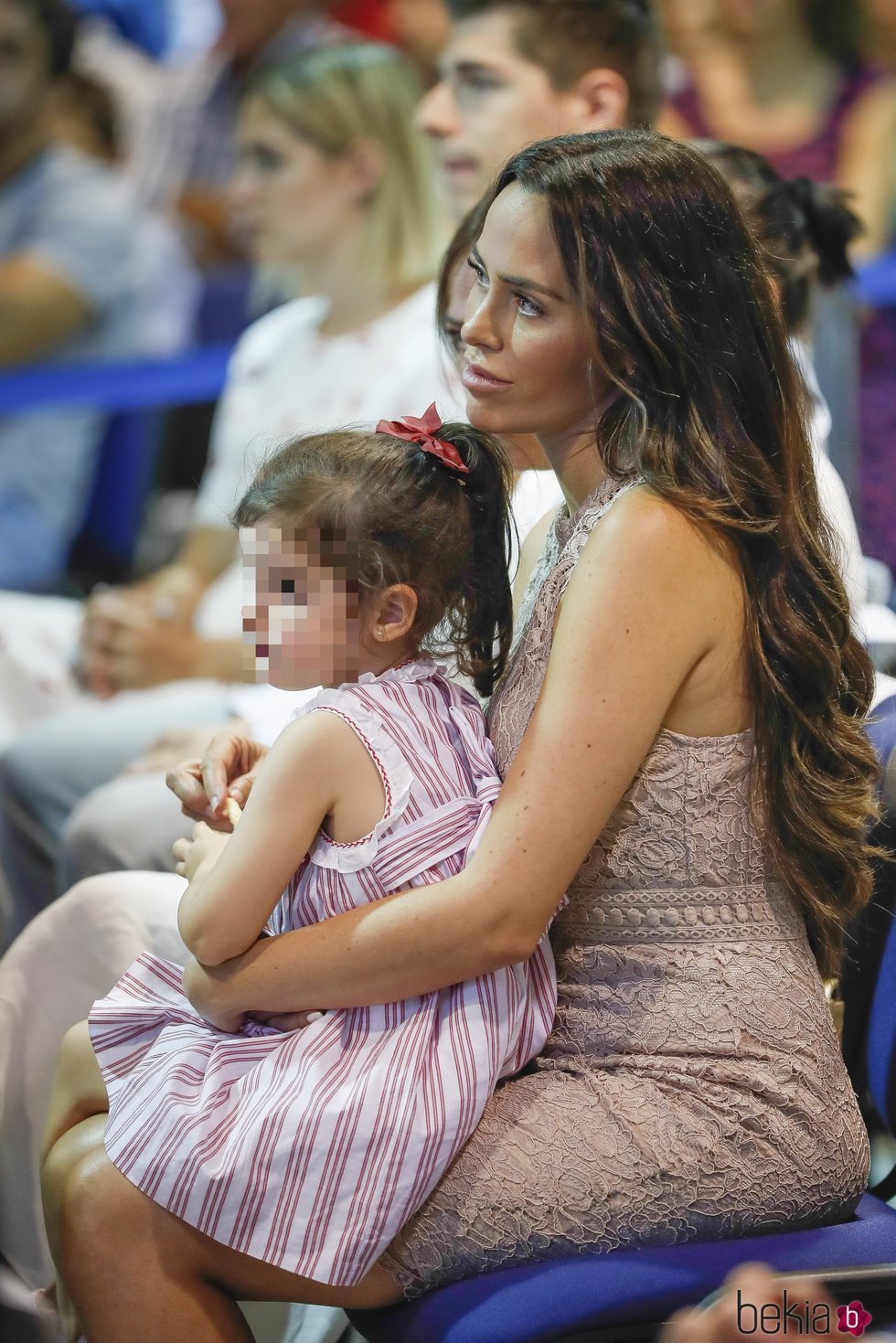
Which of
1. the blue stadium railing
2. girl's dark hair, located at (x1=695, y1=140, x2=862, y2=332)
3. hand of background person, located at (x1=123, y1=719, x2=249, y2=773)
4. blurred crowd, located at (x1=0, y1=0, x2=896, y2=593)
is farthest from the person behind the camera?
the blue stadium railing

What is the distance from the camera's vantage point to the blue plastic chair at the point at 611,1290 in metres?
1.05

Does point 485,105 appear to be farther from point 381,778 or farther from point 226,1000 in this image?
point 226,1000

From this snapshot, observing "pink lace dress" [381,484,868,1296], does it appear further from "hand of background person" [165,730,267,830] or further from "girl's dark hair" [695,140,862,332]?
"girl's dark hair" [695,140,862,332]

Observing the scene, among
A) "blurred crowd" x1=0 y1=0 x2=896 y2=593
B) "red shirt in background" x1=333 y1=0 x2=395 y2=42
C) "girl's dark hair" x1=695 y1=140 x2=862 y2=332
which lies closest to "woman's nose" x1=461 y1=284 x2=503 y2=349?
"girl's dark hair" x1=695 y1=140 x2=862 y2=332

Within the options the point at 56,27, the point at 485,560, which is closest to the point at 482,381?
the point at 485,560

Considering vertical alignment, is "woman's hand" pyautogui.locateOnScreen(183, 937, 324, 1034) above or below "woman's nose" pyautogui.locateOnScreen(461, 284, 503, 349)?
below

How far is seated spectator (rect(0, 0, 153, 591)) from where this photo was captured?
Answer: 3303 millimetres

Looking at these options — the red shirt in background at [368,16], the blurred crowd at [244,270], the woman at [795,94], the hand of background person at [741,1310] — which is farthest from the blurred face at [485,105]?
the hand of background person at [741,1310]

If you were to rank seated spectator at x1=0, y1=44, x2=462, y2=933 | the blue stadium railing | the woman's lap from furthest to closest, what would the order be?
1. the blue stadium railing
2. seated spectator at x1=0, y1=44, x2=462, y2=933
3. the woman's lap

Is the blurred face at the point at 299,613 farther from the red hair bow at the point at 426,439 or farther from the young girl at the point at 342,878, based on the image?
the red hair bow at the point at 426,439

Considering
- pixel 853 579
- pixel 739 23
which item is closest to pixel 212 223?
pixel 739 23

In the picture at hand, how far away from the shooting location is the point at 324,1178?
108 cm

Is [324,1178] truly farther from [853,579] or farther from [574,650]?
[853,579]

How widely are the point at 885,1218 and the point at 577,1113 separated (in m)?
0.29
